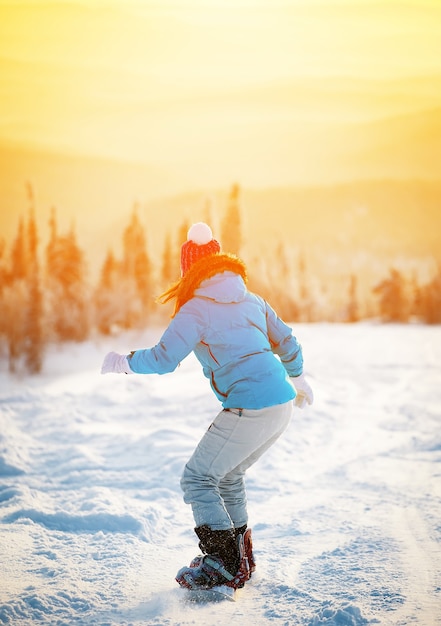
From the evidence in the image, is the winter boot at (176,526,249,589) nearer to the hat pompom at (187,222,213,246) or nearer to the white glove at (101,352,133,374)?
the white glove at (101,352,133,374)

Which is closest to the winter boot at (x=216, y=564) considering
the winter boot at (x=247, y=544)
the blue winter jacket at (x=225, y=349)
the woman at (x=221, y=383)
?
the woman at (x=221, y=383)

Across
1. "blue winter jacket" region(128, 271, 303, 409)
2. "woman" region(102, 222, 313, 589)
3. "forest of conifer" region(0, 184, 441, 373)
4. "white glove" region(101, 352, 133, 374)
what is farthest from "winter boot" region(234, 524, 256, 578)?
"forest of conifer" region(0, 184, 441, 373)

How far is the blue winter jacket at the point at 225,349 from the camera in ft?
10.8

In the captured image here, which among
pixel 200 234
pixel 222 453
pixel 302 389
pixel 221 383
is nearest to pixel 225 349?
pixel 221 383

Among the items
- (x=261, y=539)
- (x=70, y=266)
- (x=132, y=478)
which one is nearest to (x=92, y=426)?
(x=132, y=478)

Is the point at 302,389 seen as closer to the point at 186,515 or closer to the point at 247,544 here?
the point at 247,544

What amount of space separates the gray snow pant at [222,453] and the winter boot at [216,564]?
63 millimetres

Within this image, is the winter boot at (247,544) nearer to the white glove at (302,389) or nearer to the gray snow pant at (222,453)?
the gray snow pant at (222,453)

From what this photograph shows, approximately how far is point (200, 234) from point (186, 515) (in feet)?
8.15

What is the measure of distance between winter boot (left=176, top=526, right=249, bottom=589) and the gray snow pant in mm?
63

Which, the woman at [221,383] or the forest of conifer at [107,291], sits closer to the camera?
the woman at [221,383]

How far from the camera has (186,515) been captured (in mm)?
4887

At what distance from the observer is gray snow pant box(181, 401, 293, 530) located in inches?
131

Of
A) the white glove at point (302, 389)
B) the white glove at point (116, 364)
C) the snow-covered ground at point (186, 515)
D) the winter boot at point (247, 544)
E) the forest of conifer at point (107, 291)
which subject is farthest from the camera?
the forest of conifer at point (107, 291)
